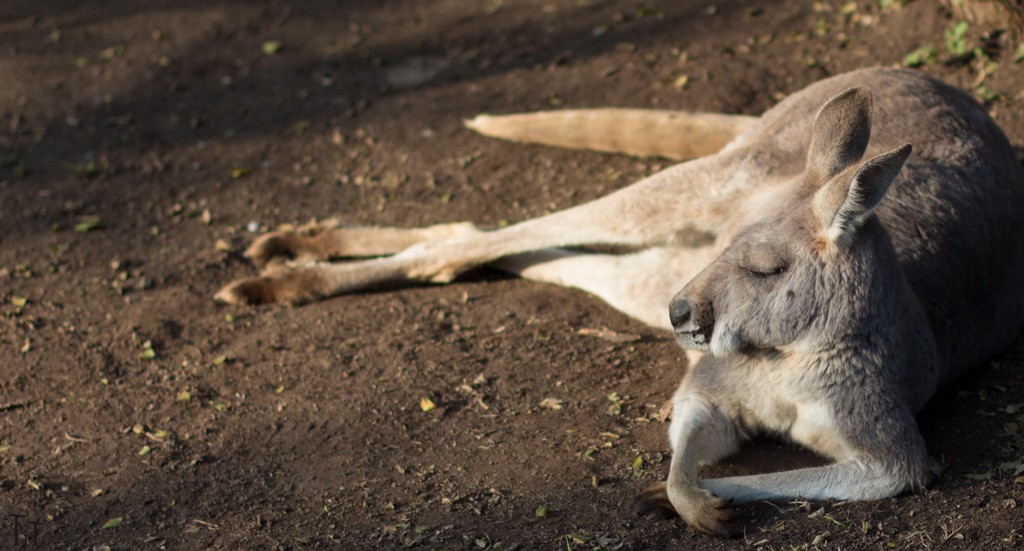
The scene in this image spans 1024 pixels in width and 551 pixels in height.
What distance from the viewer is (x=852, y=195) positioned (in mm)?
2822

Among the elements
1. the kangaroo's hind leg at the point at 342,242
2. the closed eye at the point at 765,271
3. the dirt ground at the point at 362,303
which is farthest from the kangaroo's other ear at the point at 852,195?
the kangaroo's hind leg at the point at 342,242

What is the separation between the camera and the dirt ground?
10.2ft

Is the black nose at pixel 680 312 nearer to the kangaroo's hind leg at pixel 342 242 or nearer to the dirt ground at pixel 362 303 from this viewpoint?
the dirt ground at pixel 362 303

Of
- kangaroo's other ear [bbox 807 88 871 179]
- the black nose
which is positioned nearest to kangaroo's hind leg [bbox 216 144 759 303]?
kangaroo's other ear [bbox 807 88 871 179]

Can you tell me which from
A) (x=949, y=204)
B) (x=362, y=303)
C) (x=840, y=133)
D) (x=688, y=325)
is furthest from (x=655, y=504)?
(x=362, y=303)

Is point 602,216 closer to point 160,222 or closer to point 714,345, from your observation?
point 714,345

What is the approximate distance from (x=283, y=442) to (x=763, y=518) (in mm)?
1633

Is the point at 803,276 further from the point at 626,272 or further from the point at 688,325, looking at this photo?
the point at 626,272

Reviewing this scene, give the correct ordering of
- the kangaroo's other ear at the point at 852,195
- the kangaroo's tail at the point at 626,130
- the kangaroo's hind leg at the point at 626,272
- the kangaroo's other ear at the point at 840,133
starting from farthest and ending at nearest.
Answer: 1. the kangaroo's tail at the point at 626,130
2. the kangaroo's hind leg at the point at 626,272
3. the kangaroo's other ear at the point at 840,133
4. the kangaroo's other ear at the point at 852,195

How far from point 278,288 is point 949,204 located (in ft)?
8.70

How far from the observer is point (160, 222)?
5.22m

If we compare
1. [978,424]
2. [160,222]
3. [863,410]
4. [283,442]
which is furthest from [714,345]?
[160,222]

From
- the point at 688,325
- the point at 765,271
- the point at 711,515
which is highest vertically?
the point at 765,271

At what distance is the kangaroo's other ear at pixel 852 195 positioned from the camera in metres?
2.75
